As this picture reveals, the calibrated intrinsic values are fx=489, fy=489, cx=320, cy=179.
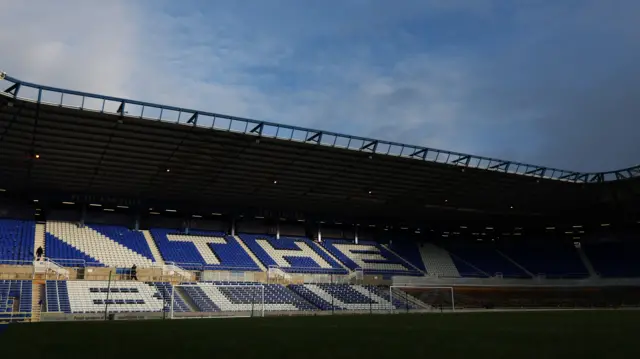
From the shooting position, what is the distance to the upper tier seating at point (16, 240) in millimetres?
35500

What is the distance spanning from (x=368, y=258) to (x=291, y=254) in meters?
9.63

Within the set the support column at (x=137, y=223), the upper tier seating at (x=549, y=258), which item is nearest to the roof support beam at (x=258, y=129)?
the support column at (x=137, y=223)

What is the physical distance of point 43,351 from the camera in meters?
10.4

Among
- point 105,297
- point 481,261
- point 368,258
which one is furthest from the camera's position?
point 481,261

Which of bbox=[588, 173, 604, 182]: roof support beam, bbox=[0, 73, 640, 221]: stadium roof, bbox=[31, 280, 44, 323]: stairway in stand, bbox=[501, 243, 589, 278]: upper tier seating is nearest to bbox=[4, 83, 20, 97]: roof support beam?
bbox=[0, 73, 640, 221]: stadium roof

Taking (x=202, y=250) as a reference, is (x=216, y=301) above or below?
below

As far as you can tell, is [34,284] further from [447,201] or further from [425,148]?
[447,201]

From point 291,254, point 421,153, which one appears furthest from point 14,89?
point 291,254

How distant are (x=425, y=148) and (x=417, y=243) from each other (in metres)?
28.6

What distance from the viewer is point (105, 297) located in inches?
1331

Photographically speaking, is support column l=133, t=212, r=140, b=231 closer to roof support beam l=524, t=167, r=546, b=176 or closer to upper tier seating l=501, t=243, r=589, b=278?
roof support beam l=524, t=167, r=546, b=176

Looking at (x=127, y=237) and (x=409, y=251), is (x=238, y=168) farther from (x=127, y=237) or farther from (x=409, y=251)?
(x=409, y=251)

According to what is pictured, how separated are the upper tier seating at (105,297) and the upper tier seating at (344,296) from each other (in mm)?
11567

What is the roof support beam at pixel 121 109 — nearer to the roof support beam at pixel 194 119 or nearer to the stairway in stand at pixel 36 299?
the roof support beam at pixel 194 119
